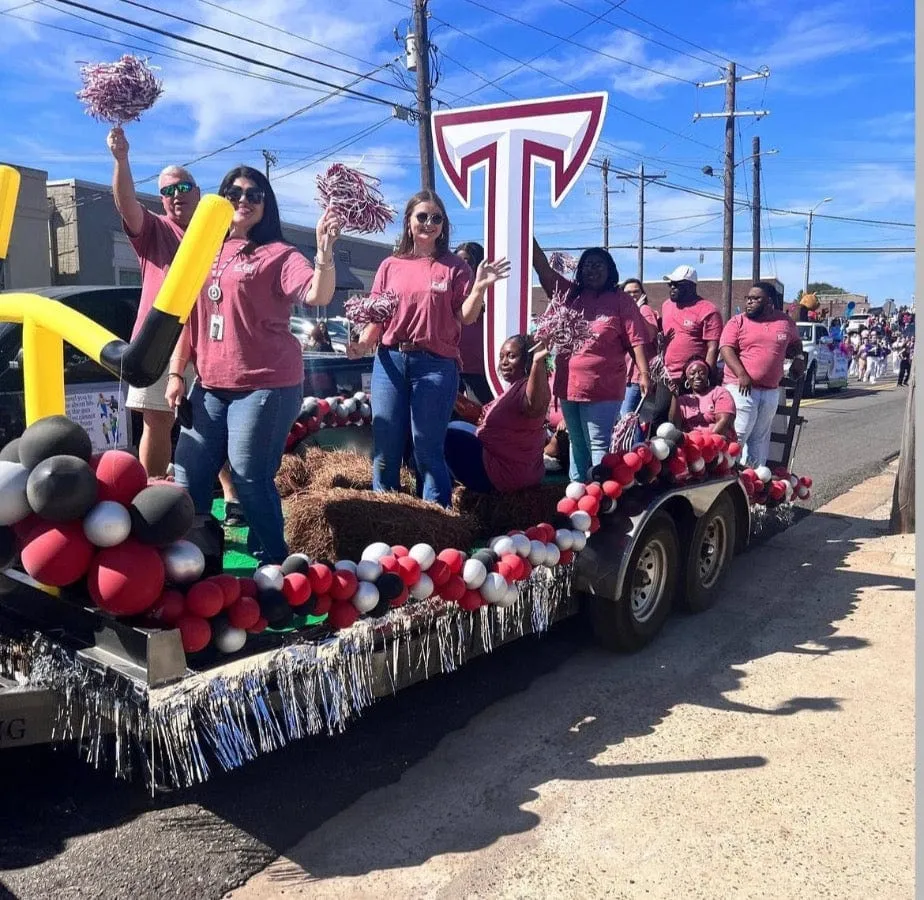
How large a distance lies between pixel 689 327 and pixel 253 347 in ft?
15.0

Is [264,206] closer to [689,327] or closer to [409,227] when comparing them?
[409,227]

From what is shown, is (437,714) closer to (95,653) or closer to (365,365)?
(95,653)

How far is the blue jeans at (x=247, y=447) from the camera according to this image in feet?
11.0

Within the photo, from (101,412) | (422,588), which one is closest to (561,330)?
(422,588)

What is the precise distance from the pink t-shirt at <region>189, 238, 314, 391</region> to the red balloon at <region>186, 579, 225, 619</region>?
110 cm

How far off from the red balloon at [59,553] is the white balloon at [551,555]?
1.74 m

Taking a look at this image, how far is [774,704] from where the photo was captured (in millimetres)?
3865

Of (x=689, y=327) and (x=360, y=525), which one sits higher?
(x=689, y=327)

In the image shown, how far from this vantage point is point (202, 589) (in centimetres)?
244

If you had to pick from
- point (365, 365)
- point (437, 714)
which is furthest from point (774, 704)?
point (365, 365)

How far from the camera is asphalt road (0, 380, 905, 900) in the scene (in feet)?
8.59

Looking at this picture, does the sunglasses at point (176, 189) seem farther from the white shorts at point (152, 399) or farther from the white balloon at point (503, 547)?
the white balloon at point (503, 547)

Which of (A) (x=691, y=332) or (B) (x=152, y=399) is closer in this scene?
(B) (x=152, y=399)

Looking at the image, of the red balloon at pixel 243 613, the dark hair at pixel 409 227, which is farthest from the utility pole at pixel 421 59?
the red balloon at pixel 243 613
